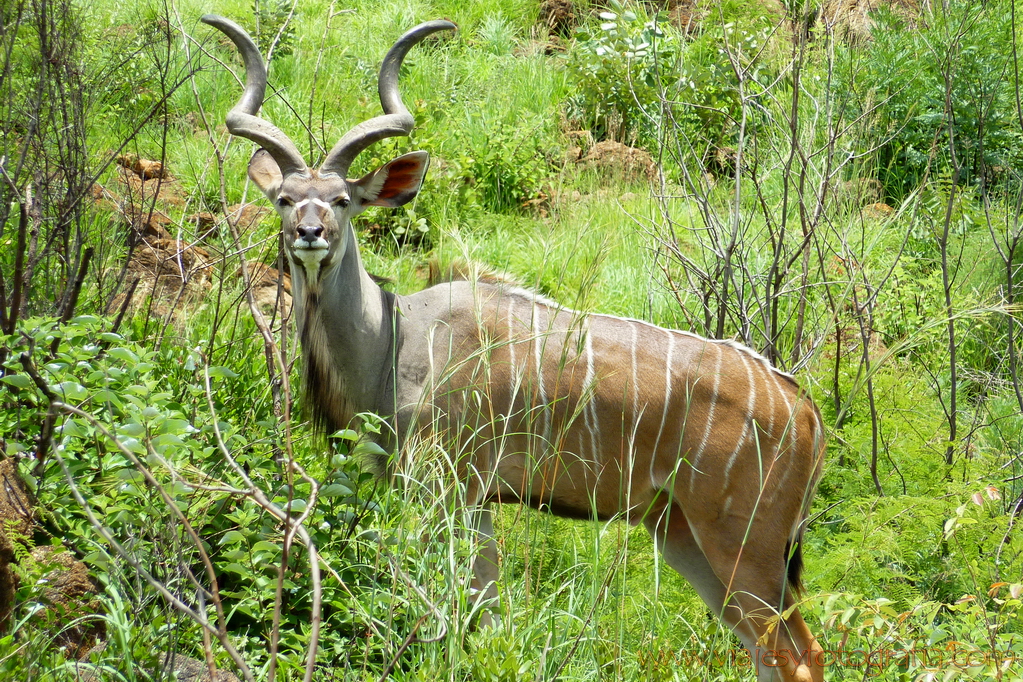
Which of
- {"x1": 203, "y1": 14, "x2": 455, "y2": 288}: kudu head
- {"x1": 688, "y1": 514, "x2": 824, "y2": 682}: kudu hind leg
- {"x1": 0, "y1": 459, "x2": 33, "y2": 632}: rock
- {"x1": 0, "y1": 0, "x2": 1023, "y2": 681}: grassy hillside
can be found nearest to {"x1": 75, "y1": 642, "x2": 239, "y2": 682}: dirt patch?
{"x1": 0, "y1": 0, "x2": 1023, "y2": 681}: grassy hillside

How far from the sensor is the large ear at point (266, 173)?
3.63 m

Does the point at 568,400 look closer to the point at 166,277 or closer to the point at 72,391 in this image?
the point at 72,391

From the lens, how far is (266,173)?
148 inches

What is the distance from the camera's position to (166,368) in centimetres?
408

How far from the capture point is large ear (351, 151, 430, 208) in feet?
12.1

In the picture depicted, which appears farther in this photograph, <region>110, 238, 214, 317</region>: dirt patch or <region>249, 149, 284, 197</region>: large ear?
<region>110, 238, 214, 317</region>: dirt patch

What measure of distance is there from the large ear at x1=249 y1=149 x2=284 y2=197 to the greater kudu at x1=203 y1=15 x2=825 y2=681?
14 millimetres

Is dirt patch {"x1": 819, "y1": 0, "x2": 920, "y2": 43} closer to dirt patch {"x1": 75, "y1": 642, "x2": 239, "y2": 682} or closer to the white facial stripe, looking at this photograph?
the white facial stripe

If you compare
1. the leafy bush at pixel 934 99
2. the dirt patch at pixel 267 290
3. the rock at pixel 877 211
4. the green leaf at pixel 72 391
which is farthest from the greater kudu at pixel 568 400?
the leafy bush at pixel 934 99

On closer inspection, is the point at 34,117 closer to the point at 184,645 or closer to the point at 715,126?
the point at 184,645

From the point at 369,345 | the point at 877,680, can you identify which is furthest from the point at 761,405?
the point at 369,345

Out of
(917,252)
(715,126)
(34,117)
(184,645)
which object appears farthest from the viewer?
(715,126)

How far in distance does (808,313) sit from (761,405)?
7.63 ft

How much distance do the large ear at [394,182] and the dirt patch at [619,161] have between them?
3496mm
